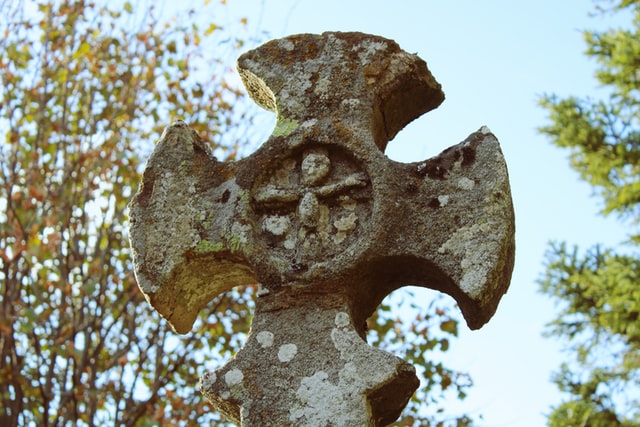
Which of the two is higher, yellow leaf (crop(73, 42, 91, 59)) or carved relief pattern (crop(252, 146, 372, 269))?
yellow leaf (crop(73, 42, 91, 59))

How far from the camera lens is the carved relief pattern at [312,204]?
123 inches

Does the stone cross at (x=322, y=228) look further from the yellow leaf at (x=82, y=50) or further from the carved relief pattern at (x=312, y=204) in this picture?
the yellow leaf at (x=82, y=50)

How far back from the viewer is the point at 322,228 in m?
3.15

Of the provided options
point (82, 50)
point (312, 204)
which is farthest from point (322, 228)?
point (82, 50)

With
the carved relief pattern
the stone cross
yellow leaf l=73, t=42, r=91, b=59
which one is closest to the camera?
the stone cross

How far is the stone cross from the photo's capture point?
282 cm

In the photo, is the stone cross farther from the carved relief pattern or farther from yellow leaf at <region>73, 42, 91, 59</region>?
yellow leaf at <region>73, 42, 91, 59</region>

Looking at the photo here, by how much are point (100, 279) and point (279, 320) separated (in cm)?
507

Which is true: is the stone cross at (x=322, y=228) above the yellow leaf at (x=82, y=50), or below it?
below

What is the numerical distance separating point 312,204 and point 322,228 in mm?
94

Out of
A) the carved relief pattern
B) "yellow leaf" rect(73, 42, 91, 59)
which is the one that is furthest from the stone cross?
"yellow leaf" rect(73, 42, 91, 59)

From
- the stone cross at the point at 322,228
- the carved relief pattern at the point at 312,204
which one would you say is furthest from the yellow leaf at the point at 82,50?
the carved relief pattern at the point at 312,204

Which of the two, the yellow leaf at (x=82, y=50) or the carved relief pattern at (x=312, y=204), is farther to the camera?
the yellow leaf at (x=82, y=50)

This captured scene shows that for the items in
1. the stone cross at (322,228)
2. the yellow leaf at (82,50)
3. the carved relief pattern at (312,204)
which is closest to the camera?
the stone cross at (322,228)
